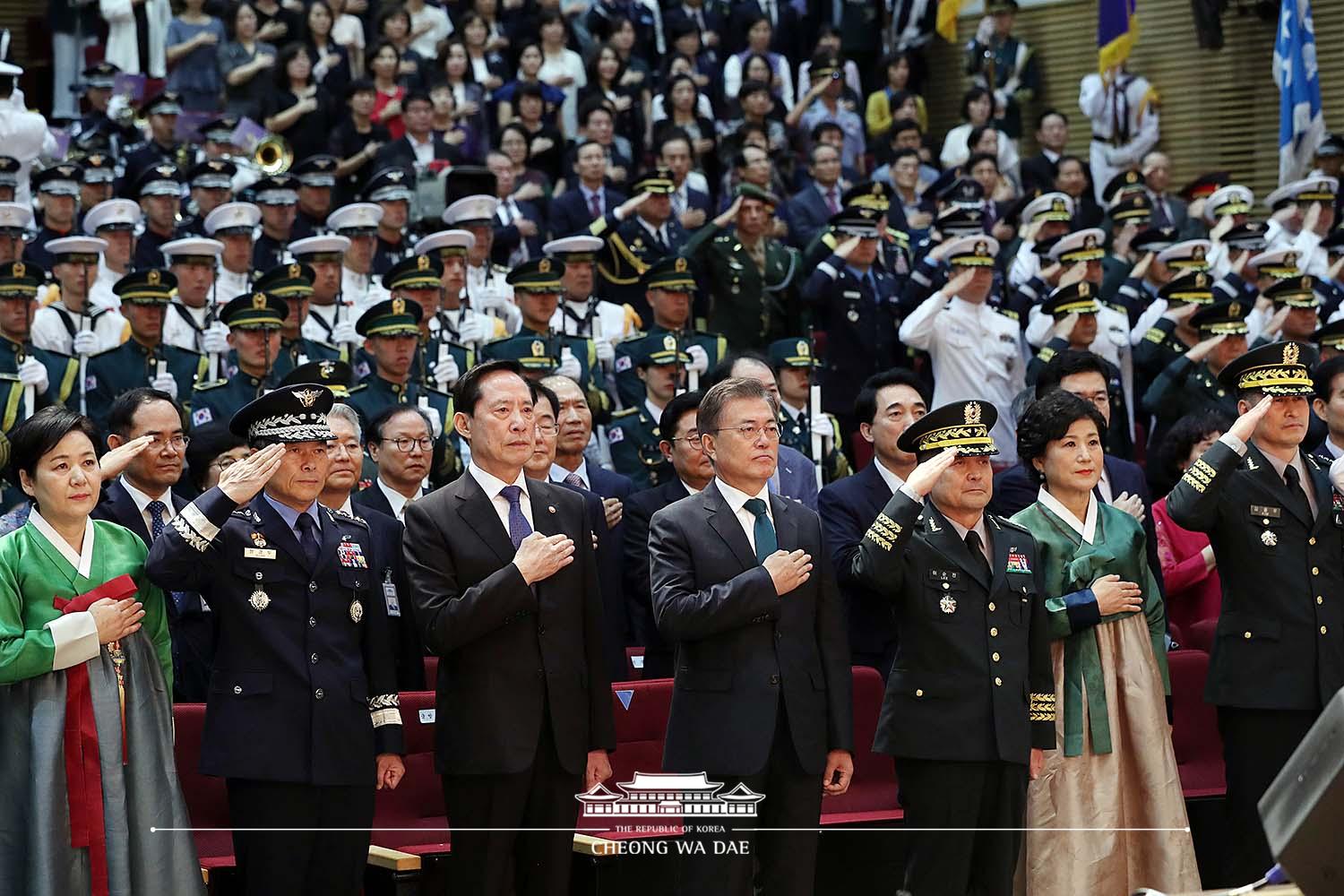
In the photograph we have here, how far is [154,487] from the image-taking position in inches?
219

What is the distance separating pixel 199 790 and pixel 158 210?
545 centimetres

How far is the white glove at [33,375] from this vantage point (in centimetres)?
763

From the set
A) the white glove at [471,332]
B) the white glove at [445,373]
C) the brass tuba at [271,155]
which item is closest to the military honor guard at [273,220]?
the brass tuba at [271,155]

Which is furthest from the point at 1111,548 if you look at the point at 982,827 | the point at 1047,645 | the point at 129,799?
the point at 129,799

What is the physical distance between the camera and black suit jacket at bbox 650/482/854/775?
15.0 feet

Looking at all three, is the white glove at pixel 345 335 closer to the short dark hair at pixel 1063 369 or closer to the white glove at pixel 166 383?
the white glove at pixel 166 383

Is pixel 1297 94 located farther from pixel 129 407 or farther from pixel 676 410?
pixel 129 407

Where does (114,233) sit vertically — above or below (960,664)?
above

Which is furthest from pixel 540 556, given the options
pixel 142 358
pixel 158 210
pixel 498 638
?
pixel 158 210

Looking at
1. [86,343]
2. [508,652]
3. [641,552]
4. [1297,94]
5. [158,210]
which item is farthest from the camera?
[1297,94]

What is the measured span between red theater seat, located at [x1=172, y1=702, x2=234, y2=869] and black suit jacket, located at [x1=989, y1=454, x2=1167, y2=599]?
246 cm

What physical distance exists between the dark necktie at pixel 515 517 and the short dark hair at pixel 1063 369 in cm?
232

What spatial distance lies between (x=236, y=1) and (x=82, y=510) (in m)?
8.70

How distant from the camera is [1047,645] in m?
5.00
